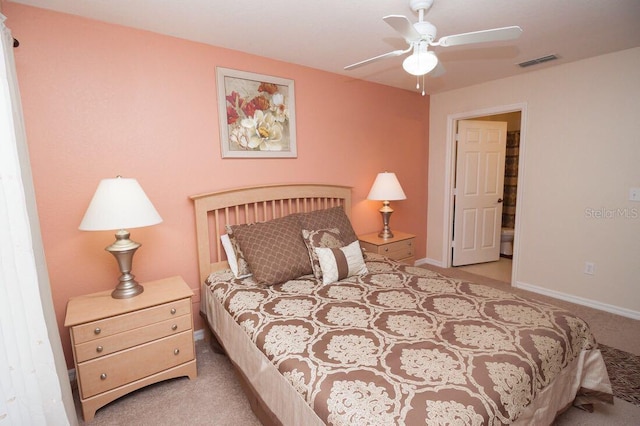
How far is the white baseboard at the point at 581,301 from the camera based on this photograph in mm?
2869

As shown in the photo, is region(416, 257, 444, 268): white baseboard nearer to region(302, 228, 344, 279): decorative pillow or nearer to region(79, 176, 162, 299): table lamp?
region(302, 228, 344, 279): decorative pillow

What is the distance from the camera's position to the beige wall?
9.21 feet

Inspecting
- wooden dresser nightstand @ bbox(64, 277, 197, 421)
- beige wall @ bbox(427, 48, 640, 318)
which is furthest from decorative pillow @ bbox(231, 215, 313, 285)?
beige wall @ bbox(427, 48, 640, 318)

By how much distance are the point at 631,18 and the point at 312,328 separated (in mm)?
2953

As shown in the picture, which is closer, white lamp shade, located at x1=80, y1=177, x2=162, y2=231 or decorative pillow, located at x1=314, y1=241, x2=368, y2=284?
white lamp shade, located at x1=80, y1=177, x2=162, y2=231

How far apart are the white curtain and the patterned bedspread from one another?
34.3 inches

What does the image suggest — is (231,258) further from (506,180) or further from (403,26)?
(506,180)

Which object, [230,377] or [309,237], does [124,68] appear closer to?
[309,237]

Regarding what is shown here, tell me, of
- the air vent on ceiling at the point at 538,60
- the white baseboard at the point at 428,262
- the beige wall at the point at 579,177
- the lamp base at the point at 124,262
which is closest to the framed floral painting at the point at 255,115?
the lamp base at the point at 124,262

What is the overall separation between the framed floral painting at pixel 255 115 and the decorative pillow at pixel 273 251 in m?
0.73

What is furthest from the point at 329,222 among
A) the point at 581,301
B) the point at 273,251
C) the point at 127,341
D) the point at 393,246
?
the point at 581,301

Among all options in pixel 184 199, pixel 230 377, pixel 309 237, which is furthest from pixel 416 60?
pixel 230 377

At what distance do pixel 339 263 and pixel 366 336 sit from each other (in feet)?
2.67

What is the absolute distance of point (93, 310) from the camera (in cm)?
184
